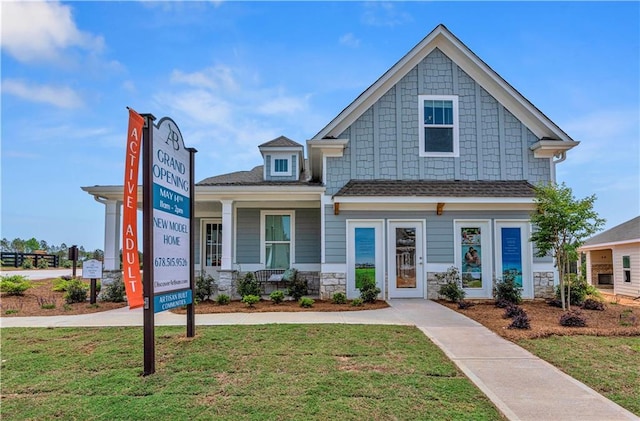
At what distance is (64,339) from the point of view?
6773mm

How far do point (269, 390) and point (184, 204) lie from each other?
3259 mm

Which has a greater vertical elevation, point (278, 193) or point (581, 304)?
point (278, 193)

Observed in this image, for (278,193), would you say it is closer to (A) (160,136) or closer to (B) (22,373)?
Result: (A) (160,136)

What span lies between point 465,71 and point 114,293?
1187cm

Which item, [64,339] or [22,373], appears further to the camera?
[64,339]

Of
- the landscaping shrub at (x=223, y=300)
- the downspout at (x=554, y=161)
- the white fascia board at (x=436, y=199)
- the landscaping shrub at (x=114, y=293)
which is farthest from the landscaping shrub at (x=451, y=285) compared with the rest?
the landscaping shrub at (x=114, y=293)

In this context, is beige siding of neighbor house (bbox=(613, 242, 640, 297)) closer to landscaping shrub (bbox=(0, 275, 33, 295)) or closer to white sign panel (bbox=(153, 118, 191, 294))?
white sign panel (bbox=(153, 118, 191, 294))

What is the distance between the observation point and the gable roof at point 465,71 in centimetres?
1172

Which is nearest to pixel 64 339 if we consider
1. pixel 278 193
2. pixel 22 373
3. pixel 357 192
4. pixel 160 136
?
pixel 22 373

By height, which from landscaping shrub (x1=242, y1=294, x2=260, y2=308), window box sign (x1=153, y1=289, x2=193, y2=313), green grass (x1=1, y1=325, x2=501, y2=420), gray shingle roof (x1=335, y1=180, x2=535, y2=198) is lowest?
green grass (x1=1, y1=325, x2=501, y2=420)

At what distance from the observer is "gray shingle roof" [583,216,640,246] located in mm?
16475

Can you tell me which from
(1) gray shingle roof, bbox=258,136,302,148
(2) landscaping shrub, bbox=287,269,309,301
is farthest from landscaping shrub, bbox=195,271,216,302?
(1) gray shingle roof, bbox=258,136,302,148

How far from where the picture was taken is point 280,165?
14375 millimetres

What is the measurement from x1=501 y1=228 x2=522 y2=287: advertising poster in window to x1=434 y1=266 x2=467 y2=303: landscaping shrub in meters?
1.38
